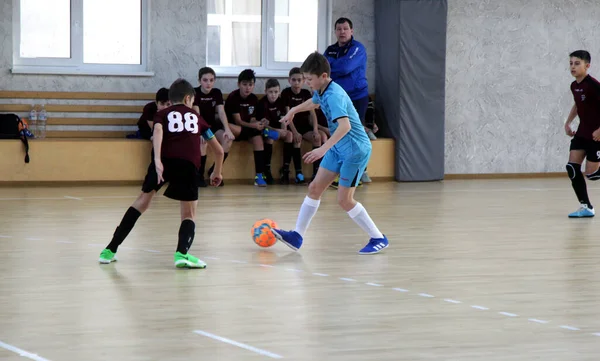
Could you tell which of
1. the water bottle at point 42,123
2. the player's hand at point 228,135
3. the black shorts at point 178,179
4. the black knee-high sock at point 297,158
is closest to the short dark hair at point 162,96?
the player's hand at point 228,135

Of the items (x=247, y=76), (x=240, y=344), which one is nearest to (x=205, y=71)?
(x=247, y=76)

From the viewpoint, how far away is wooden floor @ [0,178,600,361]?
3.56m

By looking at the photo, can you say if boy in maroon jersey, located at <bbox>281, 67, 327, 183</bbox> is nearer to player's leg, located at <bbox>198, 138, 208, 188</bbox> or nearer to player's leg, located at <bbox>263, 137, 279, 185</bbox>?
player's leg, located at <bbox>263, 137, 279, 185</bbox>

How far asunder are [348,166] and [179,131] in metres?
1.17

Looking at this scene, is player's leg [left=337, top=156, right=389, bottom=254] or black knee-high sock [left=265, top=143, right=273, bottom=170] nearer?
player's leg [left=337, top=156, right=389, bottom=254]

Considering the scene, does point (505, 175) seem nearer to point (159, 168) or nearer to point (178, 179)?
point (178, 179)

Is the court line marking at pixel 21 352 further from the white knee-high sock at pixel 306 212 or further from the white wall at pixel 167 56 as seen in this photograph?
the white wall at pixel 167 56

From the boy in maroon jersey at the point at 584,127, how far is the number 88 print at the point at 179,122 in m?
3.93

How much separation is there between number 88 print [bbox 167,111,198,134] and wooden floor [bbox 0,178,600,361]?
81 centimetres

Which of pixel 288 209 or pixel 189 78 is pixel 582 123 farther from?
pixel 189 78

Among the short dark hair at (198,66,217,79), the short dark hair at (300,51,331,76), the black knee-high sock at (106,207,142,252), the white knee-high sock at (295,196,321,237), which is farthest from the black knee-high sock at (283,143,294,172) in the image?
the black knee-high sock at (106,207,142,252)

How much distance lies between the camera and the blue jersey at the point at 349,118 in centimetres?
562

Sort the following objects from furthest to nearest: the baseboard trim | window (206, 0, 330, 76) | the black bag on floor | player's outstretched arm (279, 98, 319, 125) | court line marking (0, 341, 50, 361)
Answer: the baseboard trim → window (206, 0, 330, 76) → the black bag on floor → player's outstretched arm (279, 98, 319, 125) → court line marking (0, 341, 50, 361)

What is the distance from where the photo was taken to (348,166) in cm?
579
